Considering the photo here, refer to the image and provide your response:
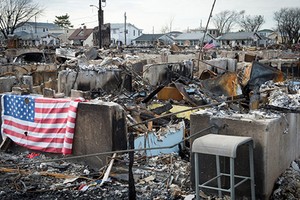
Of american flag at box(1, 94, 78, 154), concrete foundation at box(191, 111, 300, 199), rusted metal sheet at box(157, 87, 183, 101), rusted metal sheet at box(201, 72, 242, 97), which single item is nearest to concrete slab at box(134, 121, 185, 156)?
american flag at box(1, 94, 78, 154)

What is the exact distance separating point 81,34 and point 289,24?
41.9m

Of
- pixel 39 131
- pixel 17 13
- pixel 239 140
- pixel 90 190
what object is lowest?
pixel 90 190

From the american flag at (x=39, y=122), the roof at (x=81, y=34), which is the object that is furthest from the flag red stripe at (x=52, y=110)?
the roof at (x=81, y=34)

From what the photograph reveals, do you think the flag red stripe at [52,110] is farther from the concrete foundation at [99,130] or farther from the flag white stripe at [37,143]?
the flag white stripe at [37,143]

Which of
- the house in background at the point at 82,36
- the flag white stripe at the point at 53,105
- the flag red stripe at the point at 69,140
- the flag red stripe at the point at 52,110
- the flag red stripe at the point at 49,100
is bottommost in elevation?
the flag red stripe at the point at 69,140

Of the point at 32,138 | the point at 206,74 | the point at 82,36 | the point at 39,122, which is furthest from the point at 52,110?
the point at 82,36

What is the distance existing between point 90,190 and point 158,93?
22.5 feet

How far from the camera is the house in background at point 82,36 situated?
76562 millimetres

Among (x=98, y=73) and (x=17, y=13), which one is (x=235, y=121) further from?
(x=17, y=13)

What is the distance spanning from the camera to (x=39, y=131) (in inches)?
279

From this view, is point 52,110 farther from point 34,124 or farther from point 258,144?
point 258,144

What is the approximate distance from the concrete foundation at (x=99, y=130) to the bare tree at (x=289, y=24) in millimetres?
70991

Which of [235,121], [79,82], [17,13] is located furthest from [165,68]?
[17,13]

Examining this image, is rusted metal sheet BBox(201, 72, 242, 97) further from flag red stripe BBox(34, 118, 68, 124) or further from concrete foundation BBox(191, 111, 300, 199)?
concrete foundation BBox(191, 111, 300, 199)
